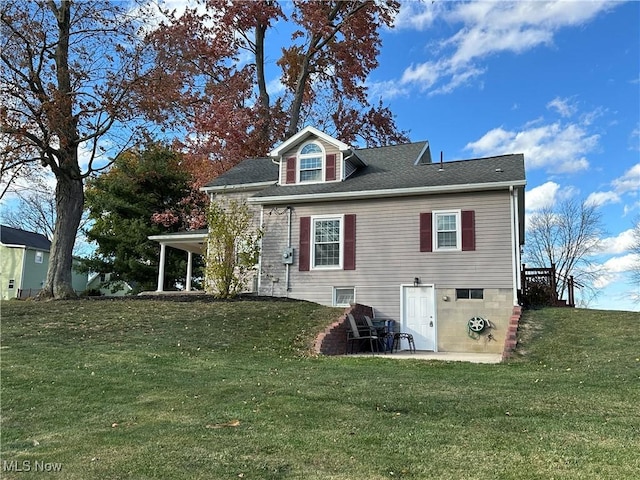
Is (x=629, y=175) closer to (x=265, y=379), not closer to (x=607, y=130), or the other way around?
(x=607, y=130)

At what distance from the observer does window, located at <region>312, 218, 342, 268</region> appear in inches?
567

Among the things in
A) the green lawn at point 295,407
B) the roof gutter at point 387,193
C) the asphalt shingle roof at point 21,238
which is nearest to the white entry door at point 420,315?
the roof gutter at point 387,193

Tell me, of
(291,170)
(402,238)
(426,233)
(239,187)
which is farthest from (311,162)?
(426,233)

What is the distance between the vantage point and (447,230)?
13.3 metres

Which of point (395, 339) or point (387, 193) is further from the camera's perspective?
point (387, 193)

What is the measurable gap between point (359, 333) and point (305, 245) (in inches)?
133

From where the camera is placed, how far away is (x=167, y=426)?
4.86 meters

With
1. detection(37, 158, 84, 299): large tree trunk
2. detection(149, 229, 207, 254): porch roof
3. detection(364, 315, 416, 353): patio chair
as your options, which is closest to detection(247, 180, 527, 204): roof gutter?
detection(149, 229, 207, 254): porch roof

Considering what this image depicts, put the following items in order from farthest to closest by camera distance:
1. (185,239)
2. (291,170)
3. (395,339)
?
(185,239) → (291,170) → (395,339)

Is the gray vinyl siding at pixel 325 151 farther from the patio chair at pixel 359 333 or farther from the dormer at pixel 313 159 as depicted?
the patio chair at pixel 359 333

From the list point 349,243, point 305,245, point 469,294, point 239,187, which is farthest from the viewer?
point 239,187

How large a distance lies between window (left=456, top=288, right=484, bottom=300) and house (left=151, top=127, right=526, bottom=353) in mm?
25

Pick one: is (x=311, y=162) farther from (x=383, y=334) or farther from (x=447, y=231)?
(x=383, y=334)

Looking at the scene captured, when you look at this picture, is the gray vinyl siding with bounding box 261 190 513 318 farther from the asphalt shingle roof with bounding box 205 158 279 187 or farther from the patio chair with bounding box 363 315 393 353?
the asphalt shingle roof with bounding box 205 158 279 187
